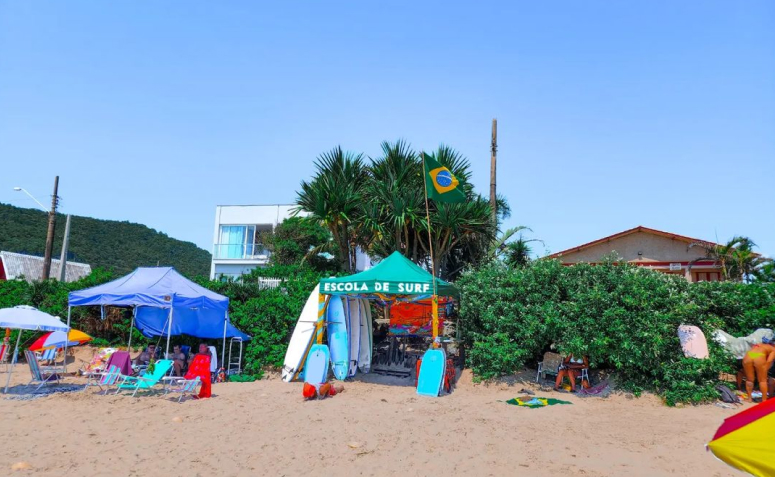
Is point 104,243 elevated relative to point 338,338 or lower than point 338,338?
elevated

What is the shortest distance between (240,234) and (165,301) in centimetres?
2672

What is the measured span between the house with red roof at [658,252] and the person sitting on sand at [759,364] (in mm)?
9615

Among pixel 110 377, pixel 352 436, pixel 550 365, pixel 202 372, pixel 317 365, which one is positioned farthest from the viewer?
pixel 550 365

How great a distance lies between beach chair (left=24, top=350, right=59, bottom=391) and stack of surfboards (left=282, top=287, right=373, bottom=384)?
4.61 meters

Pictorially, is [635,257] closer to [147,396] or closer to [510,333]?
[510,333]

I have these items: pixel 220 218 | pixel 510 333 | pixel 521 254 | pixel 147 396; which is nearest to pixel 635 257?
pixel 521 254

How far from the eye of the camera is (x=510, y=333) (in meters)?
11.0

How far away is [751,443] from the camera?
225cm

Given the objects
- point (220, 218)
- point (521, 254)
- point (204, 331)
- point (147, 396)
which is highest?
point (220, 218)

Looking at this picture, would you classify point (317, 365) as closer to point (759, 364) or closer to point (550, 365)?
point (550, 365)

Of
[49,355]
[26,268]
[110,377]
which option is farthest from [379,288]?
[26,268]

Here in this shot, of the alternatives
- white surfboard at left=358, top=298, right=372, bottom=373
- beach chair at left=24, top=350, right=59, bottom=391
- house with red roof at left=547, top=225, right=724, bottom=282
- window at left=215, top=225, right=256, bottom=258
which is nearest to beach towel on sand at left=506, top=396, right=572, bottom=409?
white surfboard at left=358, top=298, right=372, bottom=373

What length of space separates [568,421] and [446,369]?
2964mm

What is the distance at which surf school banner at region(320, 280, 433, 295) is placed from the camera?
34.9 feet
